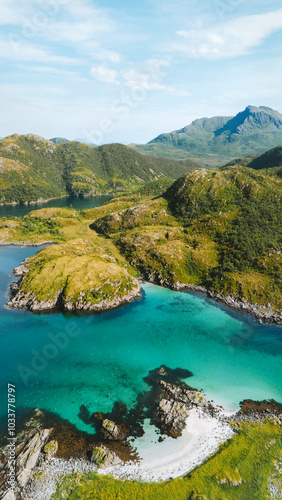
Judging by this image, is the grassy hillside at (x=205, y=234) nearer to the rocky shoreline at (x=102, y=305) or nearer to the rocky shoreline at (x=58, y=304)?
the rocky shoreline at (x=102, y=305)

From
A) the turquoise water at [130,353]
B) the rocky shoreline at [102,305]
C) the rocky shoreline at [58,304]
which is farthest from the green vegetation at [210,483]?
the rocky shoreline at [58,304]

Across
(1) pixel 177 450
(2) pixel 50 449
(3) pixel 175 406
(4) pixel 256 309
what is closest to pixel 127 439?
(1) pixel 177 450

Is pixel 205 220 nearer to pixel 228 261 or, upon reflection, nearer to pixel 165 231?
pixel 165 231

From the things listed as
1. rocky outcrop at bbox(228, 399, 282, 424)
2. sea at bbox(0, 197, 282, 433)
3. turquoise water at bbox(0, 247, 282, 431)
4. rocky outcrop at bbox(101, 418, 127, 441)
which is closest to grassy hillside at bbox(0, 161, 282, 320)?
sea at bbox(0, 197, 282, 433)

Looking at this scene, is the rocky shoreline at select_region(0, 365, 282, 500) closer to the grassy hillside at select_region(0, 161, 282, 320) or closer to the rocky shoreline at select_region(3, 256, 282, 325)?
the rocky shoreline at select_region(3, 256, 282, 325)

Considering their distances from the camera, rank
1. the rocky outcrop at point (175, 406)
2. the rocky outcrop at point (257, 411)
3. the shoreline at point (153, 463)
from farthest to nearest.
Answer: the rocky outcrop at point (257, 411) → the rocky outcrop at point (175, 406) → the shoreline at point (153, 463)
